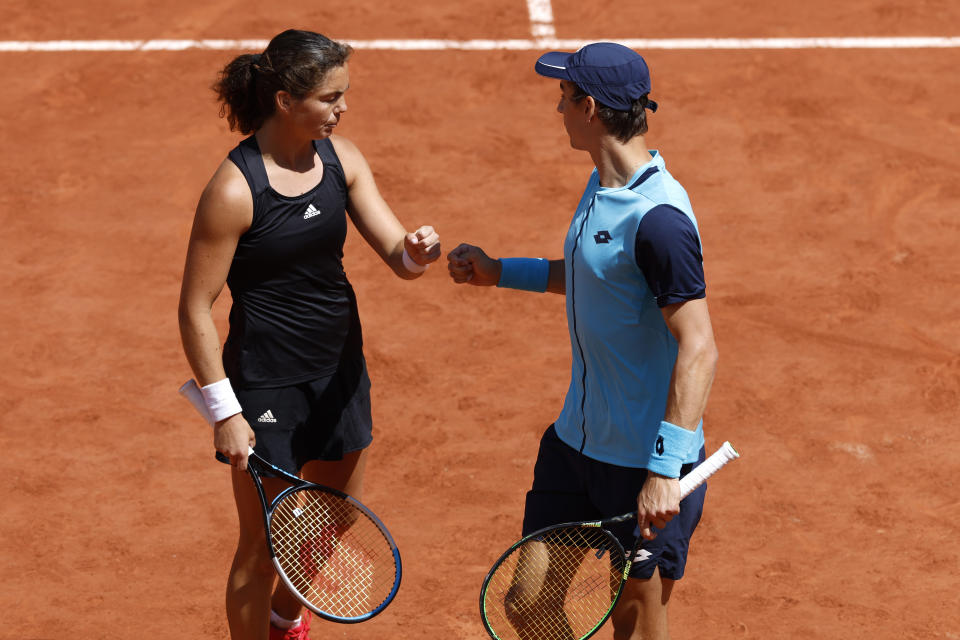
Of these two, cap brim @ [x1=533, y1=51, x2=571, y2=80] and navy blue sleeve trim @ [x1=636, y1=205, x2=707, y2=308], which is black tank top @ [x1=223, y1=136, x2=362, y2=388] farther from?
navy blue sleeve trim @ [x1=636, y1=205, x2=707, y2=308]

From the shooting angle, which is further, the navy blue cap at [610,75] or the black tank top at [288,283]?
the black tank top at [288,283]

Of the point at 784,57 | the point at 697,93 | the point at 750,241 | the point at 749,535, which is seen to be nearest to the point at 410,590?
the point at 749,535

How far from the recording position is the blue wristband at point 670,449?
13.1ft

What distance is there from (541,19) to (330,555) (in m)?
7.71

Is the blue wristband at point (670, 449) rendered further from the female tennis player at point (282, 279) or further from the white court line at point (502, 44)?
the white court line at point (502, 44)

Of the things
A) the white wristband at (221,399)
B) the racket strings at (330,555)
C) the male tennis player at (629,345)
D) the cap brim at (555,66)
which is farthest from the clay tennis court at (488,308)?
the cap brim at (555,66)

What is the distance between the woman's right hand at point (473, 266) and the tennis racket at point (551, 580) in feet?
3.42

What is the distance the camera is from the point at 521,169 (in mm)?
9422

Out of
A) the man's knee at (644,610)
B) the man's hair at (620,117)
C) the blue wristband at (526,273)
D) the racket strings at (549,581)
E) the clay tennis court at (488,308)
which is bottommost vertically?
the clay tennis court at (488,308)

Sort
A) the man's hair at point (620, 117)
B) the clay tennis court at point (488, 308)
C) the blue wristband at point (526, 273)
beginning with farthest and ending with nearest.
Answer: the clay tennis court at point (488, 308)
the blue wristband at point (526, 273)
the man's hair at point (620, 117)

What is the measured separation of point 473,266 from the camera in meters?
4.88

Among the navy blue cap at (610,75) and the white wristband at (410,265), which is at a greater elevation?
the navy blue cap at (610,75)

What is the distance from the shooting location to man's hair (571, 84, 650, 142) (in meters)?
4.18

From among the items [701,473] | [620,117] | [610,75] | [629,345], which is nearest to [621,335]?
[629,345]
